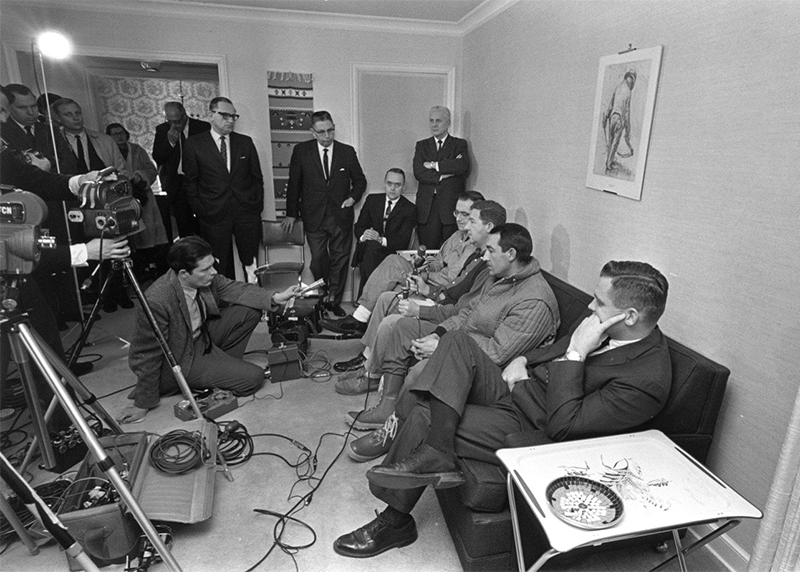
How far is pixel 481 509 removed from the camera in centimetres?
167

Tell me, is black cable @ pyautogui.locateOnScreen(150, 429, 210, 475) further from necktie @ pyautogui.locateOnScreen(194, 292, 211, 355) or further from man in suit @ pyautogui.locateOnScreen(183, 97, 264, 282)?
man in suit @ pyautogui.locateOnScreen(183, 97, 264, 282)

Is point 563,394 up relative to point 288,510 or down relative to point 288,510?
up

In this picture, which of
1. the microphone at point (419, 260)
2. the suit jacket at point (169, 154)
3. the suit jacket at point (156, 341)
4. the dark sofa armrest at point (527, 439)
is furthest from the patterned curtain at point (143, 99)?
the dark sofa armrest at point (527, 439)

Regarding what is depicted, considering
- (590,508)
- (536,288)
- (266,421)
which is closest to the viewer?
(590,508)

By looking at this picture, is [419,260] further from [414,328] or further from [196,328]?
[196,328]

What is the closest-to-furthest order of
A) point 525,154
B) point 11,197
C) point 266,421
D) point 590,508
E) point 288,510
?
point 590,508
point 11,197
point 288,510
point 266,421
point 525,154

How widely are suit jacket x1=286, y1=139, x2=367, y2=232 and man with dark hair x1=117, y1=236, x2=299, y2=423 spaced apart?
57.6 inches

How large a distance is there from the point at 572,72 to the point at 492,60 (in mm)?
Answer: 1238

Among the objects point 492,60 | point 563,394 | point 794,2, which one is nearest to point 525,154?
point 492,60

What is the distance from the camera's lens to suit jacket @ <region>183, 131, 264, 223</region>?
407 cm

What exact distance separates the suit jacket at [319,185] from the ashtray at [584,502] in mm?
3415

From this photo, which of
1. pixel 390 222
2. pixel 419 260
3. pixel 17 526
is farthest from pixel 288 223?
pixel 17 526

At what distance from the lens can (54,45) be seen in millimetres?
3908

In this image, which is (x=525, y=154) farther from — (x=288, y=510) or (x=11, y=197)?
(x=11, y=197)
